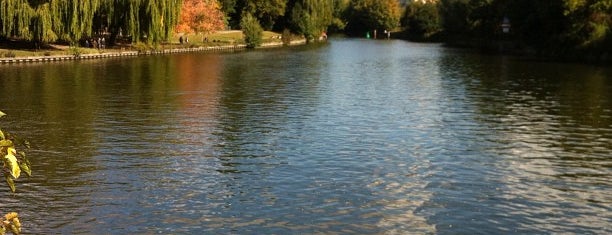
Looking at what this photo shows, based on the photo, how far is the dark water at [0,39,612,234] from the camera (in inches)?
602

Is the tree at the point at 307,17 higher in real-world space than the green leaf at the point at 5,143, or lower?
higher

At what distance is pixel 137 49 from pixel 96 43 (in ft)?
14.7

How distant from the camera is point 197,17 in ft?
294

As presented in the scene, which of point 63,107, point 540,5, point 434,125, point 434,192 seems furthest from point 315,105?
point 540,5

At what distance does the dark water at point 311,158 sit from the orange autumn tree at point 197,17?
47003 mm

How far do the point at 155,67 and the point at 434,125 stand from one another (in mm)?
34895

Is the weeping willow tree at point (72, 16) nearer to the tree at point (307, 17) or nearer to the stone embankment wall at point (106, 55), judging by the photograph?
the stone embankment wall at point (106, 55)

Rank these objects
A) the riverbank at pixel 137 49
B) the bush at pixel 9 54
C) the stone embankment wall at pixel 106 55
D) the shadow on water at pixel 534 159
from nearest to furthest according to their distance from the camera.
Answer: the shadow on water at pixel 534 159
the bush at pixel 9 54
the stone embankment wall at pixel 106 55
the riverbank at pixel 137 49

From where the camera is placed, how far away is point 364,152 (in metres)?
22.2

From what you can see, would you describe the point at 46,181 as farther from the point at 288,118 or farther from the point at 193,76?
the point at 193,76

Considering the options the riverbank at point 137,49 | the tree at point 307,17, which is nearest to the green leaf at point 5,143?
the riverbank at point 137,49

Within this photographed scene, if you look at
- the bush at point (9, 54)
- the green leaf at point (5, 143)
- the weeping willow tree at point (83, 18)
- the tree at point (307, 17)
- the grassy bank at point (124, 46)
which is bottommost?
the green leaf at point (5, 143)

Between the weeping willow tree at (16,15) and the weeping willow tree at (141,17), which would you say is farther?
the weeping willow tree at (141,17)

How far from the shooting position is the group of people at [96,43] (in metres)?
72.9
